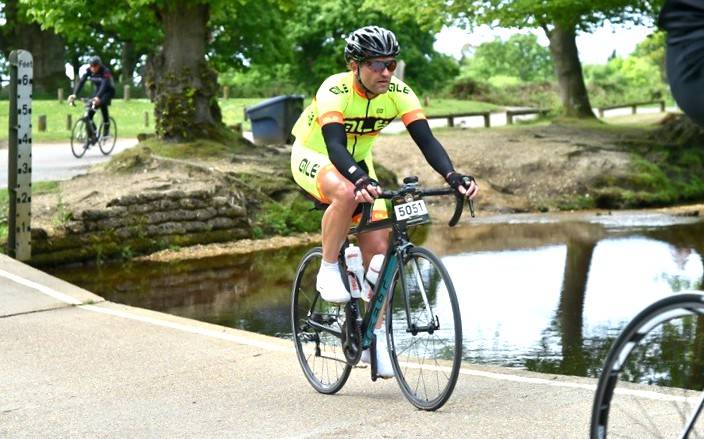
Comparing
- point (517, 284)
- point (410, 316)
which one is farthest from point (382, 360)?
point (517, 284)

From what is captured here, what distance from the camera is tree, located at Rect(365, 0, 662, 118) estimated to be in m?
30.3

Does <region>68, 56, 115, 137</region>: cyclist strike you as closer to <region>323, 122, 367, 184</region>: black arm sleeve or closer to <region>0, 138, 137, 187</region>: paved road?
<region>0, 138, 137, 187</region>: paved road

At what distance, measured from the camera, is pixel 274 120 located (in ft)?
93.2

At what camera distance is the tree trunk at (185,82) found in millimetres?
21453

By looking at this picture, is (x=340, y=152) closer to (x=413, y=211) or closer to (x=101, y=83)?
(x=413, y=211)

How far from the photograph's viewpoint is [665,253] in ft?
50.8

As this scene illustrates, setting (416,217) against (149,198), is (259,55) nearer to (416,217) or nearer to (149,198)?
(149,198)

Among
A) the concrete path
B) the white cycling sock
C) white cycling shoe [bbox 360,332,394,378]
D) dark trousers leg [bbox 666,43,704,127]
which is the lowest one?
the concrete path

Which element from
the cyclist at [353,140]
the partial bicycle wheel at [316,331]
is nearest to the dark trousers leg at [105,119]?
the partial bicycle wheel at [316,331]

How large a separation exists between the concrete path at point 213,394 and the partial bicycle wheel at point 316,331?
0.10 m

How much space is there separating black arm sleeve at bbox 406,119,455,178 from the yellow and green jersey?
2.1 inches

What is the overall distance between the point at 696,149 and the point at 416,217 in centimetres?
2084

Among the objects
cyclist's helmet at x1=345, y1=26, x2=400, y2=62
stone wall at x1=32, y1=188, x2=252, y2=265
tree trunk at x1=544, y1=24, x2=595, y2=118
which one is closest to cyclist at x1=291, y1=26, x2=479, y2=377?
cyclist's helmet at x1=345, y1=26, x2=400, y2=62

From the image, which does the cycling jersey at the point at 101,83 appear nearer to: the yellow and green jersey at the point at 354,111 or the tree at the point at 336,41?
the yellow and green jersey at the point at 354,111
